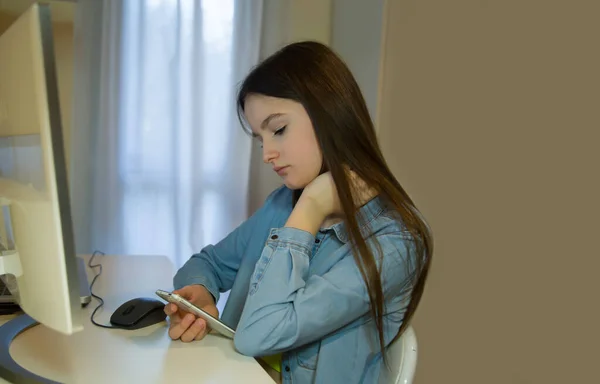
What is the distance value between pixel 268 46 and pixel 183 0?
1.34 ft

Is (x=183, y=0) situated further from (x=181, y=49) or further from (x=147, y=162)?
(x=147, y=162)

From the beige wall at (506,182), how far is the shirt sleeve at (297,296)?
0.44 meters

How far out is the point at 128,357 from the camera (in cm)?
74

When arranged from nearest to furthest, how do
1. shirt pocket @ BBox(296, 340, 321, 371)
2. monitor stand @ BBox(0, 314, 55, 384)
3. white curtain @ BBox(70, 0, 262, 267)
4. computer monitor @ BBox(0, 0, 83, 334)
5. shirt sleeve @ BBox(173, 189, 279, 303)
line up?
computer monitor @ BBox(0, 0, 83, 334) → monitor stand @ BBox(0, 314, 55, 384) → shirt pocket @ BBox(296, 340, 321, 371) → shirt sleeve @ BBox(173, 189, 279, 303) → white curtain @ BBox(70, 0, 262, 267)

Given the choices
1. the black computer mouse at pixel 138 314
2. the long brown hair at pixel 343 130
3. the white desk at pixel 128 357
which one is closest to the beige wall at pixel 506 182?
the long brown hair at pixel 343 130

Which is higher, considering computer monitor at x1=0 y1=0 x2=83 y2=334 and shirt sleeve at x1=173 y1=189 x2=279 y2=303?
computer monitor at x1=0 y1=0 x2=83 y2=334

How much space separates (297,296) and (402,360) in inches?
8.2

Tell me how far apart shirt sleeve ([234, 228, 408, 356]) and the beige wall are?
1.45 feet

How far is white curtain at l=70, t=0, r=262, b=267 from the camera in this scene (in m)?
2.09

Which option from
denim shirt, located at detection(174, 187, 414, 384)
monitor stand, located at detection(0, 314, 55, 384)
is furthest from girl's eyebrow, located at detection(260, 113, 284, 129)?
monitor stand, located at detection(0, 314, 55, 384)

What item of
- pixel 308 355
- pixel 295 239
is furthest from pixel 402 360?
pixel 295 239

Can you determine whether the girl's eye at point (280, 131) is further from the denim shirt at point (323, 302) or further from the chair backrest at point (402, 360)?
the chair backrest at point (402, 360)

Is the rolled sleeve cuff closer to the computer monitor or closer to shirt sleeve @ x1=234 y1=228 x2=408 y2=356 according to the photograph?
shirt sleeve @ x1=234 y1=228 x2=408 y2=356

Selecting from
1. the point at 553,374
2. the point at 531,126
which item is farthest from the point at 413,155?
the point at 553,374
